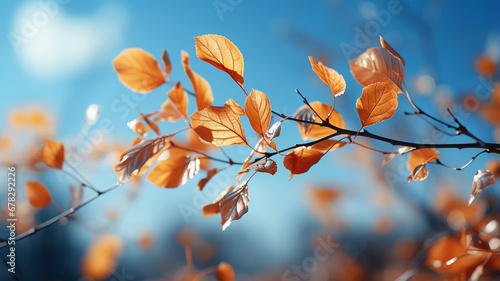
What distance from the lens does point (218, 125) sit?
0.81ft

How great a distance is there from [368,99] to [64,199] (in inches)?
104

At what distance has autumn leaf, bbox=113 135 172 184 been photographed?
0.27m

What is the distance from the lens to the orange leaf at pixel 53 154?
411mm

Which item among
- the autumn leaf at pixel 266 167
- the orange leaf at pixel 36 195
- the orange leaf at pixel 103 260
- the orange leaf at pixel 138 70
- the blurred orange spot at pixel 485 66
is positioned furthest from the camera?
the blurred orange spot at pixel 485 66

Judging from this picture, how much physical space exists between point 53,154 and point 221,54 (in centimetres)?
30

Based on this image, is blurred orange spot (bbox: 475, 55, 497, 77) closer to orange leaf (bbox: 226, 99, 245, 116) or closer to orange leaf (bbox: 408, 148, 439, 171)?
orange leaf (bbox: 408, 148, 439, 171)

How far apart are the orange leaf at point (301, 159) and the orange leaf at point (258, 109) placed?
30mm

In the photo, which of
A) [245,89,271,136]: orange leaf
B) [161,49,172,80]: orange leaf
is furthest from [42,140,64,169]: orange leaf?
[245,89,271,136]: orange leaf

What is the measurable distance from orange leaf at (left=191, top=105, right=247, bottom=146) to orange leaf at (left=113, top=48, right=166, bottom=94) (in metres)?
0.12

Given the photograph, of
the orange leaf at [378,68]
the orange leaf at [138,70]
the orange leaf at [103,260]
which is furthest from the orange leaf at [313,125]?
the orange leaf at [103,260]

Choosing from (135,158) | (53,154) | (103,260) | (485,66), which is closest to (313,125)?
(135,158)

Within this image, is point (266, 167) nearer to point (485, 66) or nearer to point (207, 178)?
point (207, 178)

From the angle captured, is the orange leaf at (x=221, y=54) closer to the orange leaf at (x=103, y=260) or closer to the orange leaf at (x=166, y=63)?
the orange leaf at (x=166, y=63)

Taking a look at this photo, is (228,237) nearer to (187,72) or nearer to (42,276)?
(42,276)
